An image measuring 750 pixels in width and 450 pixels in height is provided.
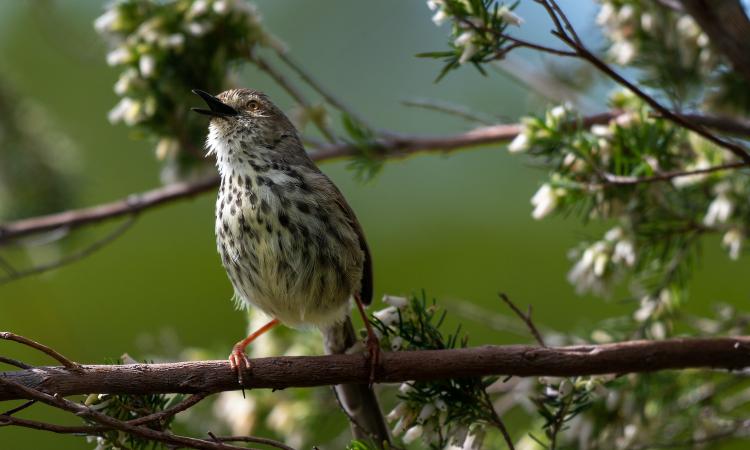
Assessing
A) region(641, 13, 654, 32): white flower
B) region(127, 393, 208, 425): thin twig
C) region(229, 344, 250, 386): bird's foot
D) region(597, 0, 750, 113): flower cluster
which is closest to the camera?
region(127, 393, 208, 425): thin twig

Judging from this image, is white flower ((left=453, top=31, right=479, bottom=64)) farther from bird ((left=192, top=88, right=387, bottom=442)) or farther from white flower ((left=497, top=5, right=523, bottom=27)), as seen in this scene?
bird ((left=192, top=88, right=387, bottom=442))

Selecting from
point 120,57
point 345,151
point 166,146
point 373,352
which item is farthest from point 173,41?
point 373,352

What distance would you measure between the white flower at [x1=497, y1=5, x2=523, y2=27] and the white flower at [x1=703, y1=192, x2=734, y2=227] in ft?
3.22

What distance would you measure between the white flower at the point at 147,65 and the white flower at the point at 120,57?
0.19 feet

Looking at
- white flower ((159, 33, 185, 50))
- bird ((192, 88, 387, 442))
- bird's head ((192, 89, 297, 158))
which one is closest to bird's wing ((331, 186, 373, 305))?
bird ((192, 88, 387, 442))

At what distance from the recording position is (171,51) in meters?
3.77

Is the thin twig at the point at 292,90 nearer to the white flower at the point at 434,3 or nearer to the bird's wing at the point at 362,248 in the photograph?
the bird's wing at the point at 362,248

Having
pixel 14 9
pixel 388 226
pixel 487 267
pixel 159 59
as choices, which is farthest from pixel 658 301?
pixel 14 9

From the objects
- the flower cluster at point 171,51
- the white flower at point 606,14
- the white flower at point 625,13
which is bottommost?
the white flower at point 625,13

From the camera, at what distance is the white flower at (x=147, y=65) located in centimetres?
363

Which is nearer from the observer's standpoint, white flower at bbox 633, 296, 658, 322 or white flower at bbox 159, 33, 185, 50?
white flower at bbox 633, 296, 658, 322

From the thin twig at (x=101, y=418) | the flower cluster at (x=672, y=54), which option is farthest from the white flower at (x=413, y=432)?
the flower cluster at (x=672, y=54)

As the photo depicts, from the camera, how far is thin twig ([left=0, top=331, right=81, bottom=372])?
219 cm

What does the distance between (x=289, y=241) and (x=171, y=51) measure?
3.56ft
